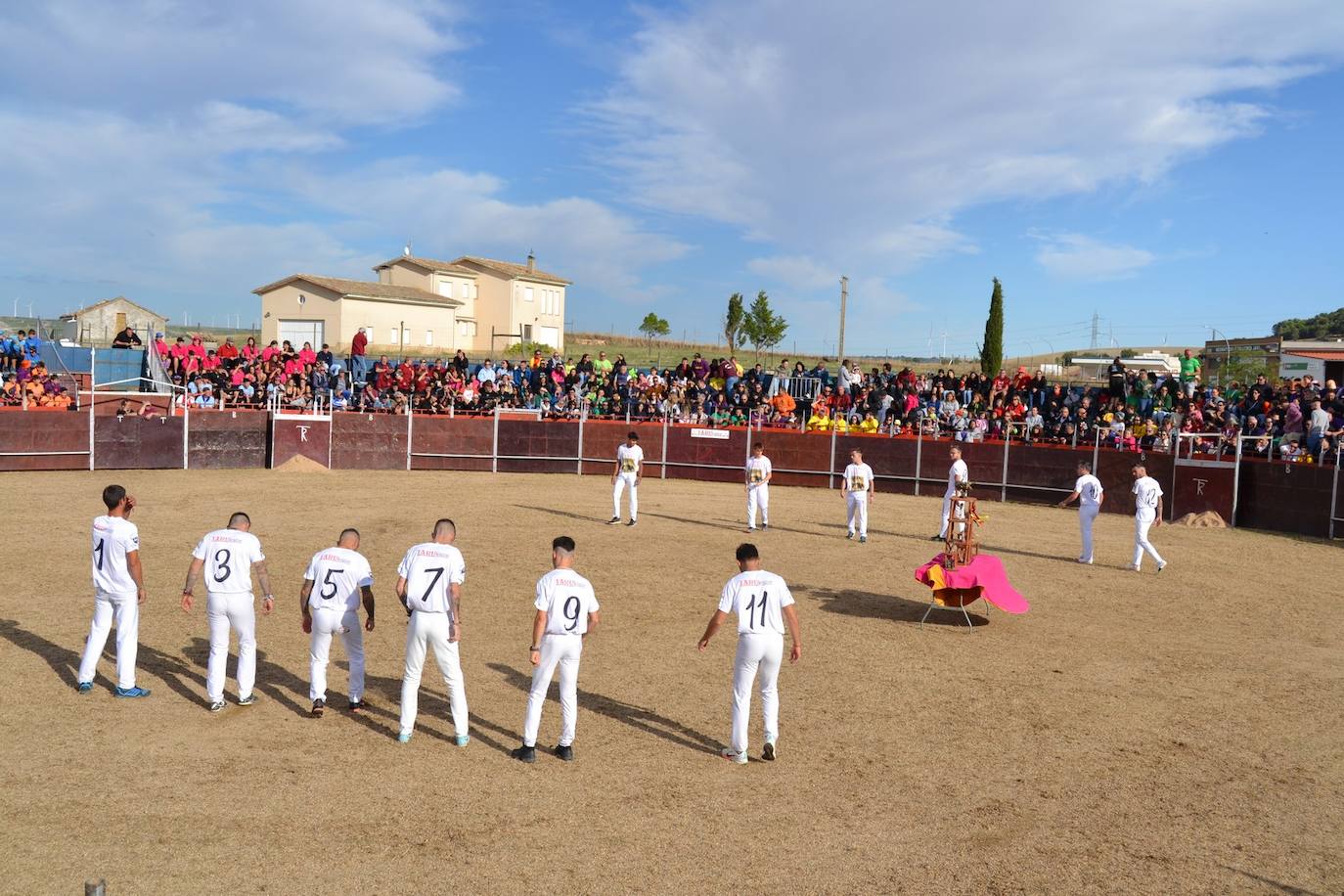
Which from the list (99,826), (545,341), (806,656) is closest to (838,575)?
(806,656)

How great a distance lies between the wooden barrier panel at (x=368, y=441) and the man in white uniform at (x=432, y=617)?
22781 mm

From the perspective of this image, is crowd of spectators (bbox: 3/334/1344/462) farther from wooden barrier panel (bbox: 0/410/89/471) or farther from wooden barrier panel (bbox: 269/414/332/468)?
wooden barrier panel (bbox: 0/410/89/471)

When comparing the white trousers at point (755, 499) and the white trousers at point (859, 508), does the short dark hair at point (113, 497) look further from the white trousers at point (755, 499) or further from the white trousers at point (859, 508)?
the white trousers at point (859, 508)

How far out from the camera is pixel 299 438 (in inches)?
1184

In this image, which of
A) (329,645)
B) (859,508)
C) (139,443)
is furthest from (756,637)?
(139,443)

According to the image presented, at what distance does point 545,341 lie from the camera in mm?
68688

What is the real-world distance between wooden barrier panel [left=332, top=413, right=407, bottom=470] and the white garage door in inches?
1024

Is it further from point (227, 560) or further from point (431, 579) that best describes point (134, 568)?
point (431, 579)

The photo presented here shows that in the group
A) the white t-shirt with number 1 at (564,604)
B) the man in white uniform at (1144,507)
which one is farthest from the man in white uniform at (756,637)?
the man in white uniform at (1144,507)

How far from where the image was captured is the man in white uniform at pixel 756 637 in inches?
339

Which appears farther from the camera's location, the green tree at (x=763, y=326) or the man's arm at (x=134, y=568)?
the green tree at (x=763, y=326)

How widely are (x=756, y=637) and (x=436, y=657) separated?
285 cm

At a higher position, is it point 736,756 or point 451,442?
point 451,442

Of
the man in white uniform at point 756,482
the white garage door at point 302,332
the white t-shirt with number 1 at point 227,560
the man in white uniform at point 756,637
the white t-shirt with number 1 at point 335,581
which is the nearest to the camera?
the man in white uniform at point 756,637
